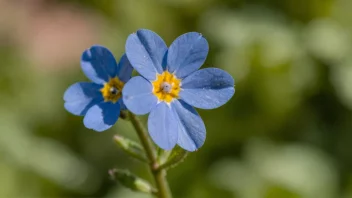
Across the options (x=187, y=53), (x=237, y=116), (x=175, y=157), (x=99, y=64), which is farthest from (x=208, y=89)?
(x=237, y=116)

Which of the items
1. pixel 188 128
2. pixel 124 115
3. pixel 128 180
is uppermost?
pixel 124 115

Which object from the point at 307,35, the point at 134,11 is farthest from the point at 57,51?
the point at 307,35

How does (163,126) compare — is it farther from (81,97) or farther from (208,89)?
(81,97)

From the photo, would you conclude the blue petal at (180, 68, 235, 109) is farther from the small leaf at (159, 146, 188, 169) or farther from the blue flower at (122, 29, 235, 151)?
the small leaf at (159, 146, 188, 169)

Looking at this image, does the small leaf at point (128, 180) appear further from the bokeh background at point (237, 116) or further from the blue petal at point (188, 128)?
the bokeh background at point (237, 116)

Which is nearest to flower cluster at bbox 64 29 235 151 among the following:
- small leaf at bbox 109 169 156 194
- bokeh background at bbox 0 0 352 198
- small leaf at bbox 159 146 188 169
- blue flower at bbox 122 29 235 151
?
blue flower at bbox 122 29 235 151

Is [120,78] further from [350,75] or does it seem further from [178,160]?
[350,75]

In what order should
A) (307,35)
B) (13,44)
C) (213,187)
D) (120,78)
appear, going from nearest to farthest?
(120,78) → (213,187) → (307,35) → (13,44)
